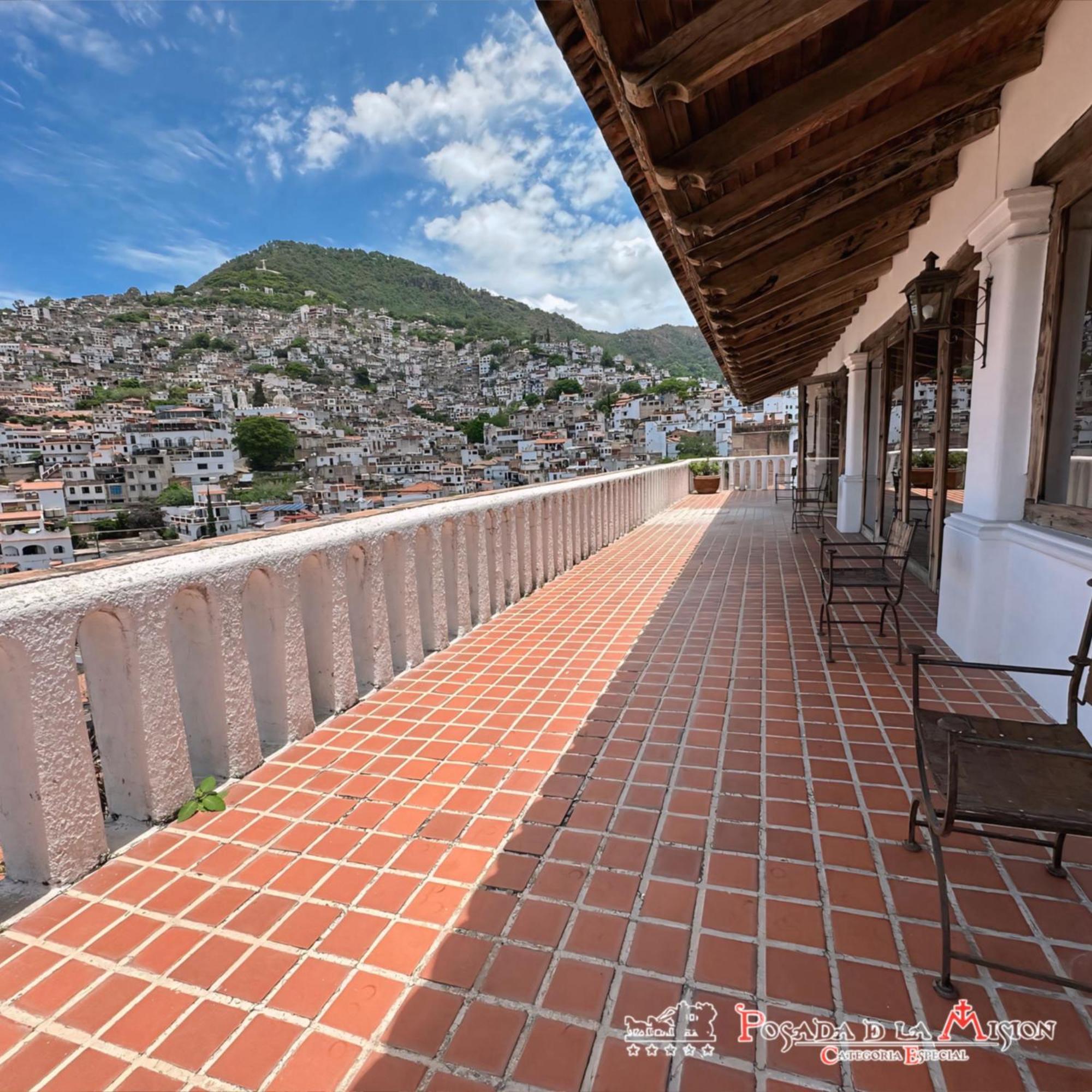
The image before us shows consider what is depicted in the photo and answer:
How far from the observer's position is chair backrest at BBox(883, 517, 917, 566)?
387 cm

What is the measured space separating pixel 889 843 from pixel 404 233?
479 feet

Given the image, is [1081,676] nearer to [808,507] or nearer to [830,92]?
[830,92]

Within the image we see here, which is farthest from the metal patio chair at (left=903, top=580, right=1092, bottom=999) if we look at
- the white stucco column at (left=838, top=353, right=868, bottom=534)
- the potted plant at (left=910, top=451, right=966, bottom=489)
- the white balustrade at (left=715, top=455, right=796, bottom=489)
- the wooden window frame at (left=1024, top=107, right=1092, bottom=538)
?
the white balustrade at (left=715, top=455, right=796, bottom=489)

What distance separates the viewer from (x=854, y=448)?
7762mm

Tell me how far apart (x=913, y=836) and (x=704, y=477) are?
13.7 m

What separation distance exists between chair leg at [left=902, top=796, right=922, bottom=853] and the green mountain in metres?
104

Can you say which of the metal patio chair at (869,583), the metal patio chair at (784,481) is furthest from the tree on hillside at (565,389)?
the metal patio chair at (869,583)

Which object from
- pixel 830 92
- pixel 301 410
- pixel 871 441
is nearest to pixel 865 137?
pixel 830 92

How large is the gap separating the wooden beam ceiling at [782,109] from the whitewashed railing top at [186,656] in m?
2.12

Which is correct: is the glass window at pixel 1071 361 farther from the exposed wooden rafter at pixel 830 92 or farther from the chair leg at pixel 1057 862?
the chair leg at pixel 1057 862

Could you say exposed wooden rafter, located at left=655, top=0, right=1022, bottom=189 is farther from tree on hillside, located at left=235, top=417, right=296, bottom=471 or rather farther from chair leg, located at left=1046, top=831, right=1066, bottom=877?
tree on hillside, located at left=235, top=417, right=296, bottom=471

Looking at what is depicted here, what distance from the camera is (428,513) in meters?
3.64

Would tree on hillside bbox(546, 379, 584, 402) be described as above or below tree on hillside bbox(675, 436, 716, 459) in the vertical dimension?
above

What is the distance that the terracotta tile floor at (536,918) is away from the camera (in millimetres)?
1291
